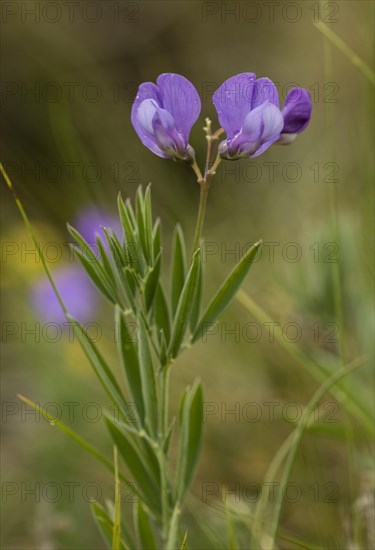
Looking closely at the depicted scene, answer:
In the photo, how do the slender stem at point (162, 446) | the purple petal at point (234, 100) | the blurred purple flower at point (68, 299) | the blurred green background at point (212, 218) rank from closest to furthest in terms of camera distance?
1. the purple petal at point (234, 100)
2. the slender stem at point (162, 446)
3. the blurred green background at point (212, 218)
4. the blurred purple flower at point (68, 299)

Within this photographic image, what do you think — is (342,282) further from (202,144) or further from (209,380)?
(202,144)

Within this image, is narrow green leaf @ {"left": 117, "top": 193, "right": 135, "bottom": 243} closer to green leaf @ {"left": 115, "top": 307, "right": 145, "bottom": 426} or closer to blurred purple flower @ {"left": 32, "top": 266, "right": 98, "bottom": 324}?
green leaf @ {"left": 115, "top": 307, "right": 145, "bottom": 426}

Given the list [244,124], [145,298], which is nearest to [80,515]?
[145,298]

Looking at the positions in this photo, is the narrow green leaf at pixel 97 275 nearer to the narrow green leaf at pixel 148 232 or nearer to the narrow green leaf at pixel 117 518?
the narrow green leaf at pixel 148 232

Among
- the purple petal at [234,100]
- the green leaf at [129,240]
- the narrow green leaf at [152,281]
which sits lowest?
the narrow green leaf at [152,281]

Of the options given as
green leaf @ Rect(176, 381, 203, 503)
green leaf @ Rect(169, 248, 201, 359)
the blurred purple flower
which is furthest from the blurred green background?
green leaf @ Rect(169, 248, 201, 359)

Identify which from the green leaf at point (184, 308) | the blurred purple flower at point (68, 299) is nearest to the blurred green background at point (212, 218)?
the blurred purple flower at point (68, 299)

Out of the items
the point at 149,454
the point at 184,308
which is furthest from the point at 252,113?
the point at 149,454

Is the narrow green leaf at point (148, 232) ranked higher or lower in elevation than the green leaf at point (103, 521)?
higher
